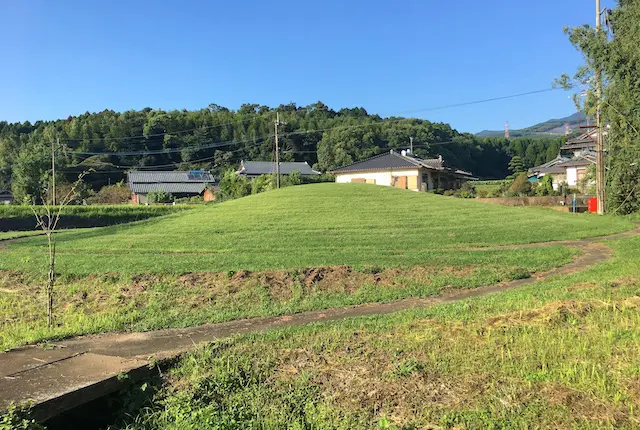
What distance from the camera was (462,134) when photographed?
103 meters

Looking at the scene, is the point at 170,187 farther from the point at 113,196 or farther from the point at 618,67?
the point at 618,67

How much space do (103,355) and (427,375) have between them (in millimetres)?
3636

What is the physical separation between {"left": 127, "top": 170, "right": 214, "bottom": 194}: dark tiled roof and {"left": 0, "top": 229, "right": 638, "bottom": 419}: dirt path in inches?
2409

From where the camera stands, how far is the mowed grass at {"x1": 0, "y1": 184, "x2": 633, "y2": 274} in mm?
12609

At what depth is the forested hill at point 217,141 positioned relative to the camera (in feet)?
247

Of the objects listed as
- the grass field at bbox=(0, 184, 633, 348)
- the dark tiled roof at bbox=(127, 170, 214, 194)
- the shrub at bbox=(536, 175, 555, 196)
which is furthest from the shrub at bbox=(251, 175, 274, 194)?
the dark tiled roof at bbox=(127, 170, 214, 194)

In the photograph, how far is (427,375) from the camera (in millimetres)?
4160

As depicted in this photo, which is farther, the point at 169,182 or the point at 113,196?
the point at 169,182

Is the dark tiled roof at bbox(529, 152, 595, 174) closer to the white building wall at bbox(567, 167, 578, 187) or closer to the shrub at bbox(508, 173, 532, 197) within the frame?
the white building wall at bbox(567, 167, 578, 187)

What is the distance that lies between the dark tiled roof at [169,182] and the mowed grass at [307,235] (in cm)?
4139

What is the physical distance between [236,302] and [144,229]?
1532cm

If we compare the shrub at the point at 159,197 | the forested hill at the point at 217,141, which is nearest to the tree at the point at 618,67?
the shrub at the point at 159,197

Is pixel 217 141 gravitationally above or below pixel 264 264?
above

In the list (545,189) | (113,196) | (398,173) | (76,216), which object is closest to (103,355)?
(76,216)
